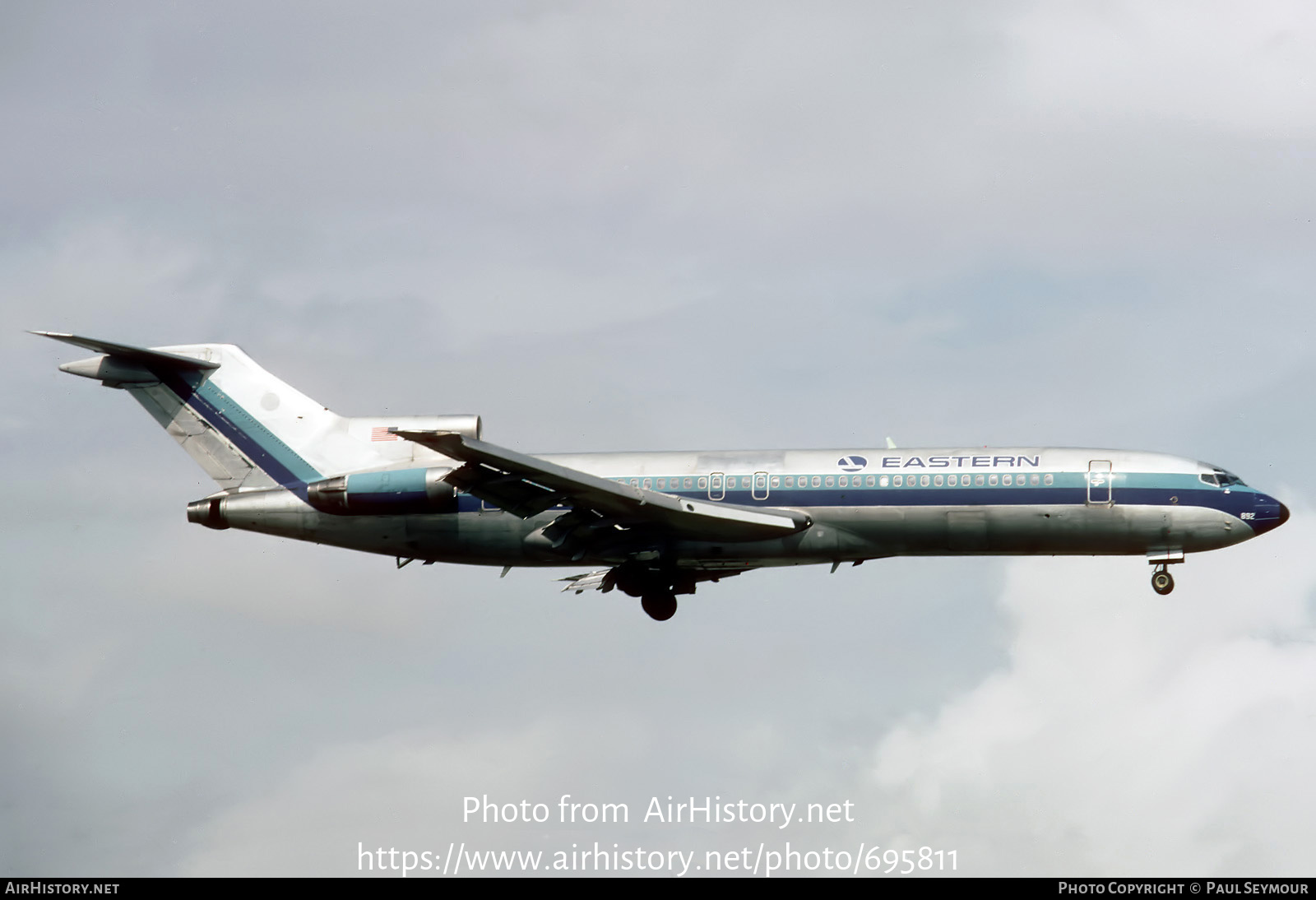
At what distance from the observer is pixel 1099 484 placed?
3884 cm

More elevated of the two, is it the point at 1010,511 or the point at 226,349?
the point at 226,349

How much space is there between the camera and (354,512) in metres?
40.6

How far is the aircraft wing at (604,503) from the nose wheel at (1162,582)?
9344mm

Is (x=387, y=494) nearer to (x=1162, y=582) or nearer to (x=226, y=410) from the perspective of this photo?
(x=226, y=410)

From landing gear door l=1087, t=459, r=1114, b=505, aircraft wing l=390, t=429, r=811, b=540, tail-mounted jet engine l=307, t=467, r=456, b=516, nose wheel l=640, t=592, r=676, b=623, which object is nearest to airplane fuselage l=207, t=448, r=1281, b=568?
landing gear door l=1087, t=459, r=1114, b=505

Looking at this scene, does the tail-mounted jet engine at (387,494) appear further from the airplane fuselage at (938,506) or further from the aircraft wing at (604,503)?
the aircraft wing at (604,503)

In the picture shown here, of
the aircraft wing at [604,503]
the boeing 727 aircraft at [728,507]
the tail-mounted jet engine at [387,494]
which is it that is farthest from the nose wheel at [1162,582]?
the tail-mounted jet engine at [387,494]

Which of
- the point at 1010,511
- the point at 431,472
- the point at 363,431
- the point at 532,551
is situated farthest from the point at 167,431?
the point at 1010,511

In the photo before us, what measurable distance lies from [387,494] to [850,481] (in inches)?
475

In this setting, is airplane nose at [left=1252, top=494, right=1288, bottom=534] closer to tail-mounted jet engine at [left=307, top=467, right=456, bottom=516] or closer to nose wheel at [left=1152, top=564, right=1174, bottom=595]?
nose wheel at [left=1152, top=564, right=1174, bottom=595]

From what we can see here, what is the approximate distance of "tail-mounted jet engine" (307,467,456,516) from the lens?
131 ft

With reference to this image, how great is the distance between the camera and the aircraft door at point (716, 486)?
131ft

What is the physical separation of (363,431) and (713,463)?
391 inches
